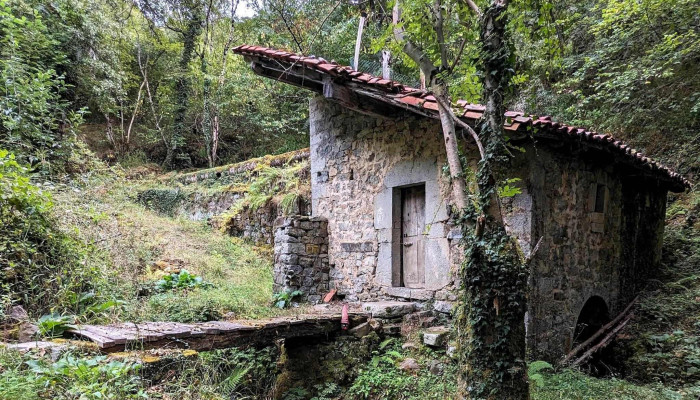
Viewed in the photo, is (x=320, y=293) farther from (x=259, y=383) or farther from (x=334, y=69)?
(x=334, y=69)

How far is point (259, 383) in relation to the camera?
16.8 ft

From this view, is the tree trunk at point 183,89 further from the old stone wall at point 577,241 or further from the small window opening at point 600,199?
the small window opening at point 600,199

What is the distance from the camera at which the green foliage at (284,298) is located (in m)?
6.41

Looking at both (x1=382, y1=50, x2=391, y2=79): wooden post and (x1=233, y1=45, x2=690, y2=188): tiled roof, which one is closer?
(x1=233, y1=45, x2=690, y2=188): tiled roof

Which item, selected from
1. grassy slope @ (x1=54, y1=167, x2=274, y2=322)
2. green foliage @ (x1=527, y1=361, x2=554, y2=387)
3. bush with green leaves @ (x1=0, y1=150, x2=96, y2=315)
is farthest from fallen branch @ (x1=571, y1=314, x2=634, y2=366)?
bush with green leaves @ (x1=0, y1=150, x2=96, y2=315)

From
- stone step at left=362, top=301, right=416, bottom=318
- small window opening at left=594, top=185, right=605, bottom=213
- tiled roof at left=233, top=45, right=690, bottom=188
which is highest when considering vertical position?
tiled roof at left=233, top=45, right=690, bottom=188

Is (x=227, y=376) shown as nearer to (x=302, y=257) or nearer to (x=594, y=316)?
(x=302, y=257)

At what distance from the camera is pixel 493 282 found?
3314 mm

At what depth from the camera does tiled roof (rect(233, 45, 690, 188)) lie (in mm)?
4252

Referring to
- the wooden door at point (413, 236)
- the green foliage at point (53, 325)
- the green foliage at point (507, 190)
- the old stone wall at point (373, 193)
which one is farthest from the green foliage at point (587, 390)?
the green foliage at point (53, 325)

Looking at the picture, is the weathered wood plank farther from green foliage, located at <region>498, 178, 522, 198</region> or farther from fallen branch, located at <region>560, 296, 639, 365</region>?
fallen branch, located at <region>560, 296, 639, 365</region>

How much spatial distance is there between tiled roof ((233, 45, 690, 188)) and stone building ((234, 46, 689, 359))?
0.02 meters

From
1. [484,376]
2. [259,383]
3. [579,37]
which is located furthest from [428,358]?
[579,37]

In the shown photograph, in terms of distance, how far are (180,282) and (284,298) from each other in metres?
1.94
